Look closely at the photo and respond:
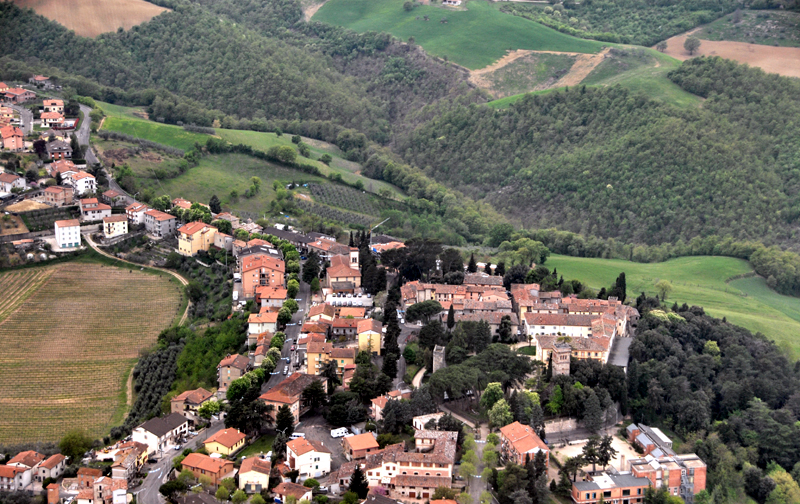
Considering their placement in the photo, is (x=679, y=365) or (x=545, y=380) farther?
(x=679, y=365)

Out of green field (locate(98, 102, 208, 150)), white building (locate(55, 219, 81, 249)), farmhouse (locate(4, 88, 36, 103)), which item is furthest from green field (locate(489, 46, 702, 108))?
white building (locate(55, 219, 81, 249))

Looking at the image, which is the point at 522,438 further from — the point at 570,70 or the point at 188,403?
the point at 570,70

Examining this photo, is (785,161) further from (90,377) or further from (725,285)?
(90,377)

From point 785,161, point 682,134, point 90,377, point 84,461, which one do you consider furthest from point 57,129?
point 785,161

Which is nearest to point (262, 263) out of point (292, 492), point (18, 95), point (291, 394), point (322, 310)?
point (322, 310)

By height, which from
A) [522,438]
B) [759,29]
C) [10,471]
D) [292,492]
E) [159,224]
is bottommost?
[10,471]

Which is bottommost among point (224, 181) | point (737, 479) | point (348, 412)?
point (737, 479)
